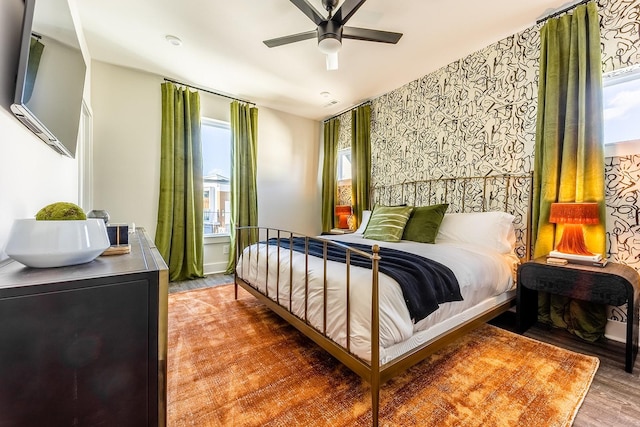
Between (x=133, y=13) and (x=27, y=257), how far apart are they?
260 centimetres

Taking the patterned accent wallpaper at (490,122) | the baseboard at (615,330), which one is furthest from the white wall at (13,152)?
the baseboard at (615,330)

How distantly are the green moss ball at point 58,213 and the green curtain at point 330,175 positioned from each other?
13.1ft

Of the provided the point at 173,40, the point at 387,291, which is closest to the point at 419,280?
the point at 387,291

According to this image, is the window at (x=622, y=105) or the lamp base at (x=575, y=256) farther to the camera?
the window at (x=622, y=105)

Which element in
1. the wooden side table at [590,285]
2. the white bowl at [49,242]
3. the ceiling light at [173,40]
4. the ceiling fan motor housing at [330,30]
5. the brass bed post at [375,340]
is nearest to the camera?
the white bowl at [49,242]

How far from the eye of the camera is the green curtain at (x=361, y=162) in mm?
4105

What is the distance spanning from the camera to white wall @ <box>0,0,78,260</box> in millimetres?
953

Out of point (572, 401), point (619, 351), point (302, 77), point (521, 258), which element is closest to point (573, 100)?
point (521, 258)

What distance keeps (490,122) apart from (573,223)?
1.33m

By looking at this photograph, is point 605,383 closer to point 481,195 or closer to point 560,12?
point 481,195

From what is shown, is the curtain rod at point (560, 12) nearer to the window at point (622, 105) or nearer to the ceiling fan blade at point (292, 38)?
the window at point (622, 105)

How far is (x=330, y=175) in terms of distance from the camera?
480 cm

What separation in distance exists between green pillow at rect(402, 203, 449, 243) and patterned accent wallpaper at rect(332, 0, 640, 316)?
65cm

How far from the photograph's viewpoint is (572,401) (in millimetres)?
1426
